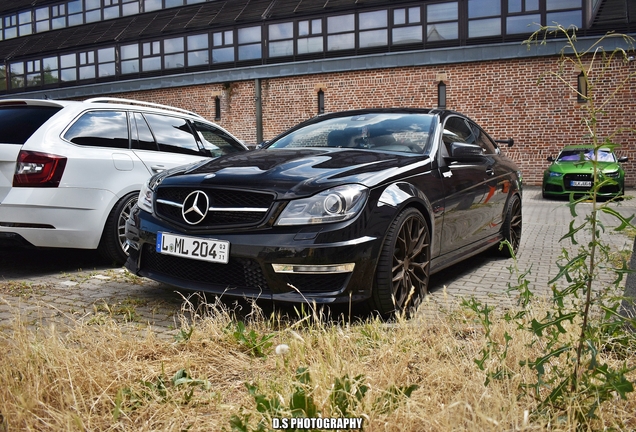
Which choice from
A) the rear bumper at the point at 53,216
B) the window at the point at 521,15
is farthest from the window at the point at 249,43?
the rear bumper at the point at 53,216

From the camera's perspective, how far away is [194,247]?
149 inches

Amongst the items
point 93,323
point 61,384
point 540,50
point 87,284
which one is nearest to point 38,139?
point 87,284

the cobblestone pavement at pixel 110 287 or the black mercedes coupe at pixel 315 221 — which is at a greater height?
the black mercedes coupe at pixel 315 221

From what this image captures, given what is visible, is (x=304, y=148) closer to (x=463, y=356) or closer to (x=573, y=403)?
(x=463, y=356)

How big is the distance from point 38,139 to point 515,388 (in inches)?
174

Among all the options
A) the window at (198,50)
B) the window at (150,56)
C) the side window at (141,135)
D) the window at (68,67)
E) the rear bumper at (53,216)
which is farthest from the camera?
the window at (68,67)

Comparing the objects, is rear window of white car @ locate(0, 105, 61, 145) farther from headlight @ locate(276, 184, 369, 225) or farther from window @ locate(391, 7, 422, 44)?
window @ locate(391, 7, 422, 44)

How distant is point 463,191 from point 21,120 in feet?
12.9

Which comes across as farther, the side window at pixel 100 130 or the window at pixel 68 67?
the window at pixel 68 67

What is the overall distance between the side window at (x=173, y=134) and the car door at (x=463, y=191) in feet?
9.52

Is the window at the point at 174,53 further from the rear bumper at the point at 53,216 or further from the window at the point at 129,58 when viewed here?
the rear bumper at the point at 53,216

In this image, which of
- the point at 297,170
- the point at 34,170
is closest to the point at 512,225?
the point at 297,170

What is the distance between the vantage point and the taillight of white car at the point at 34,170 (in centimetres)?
502
